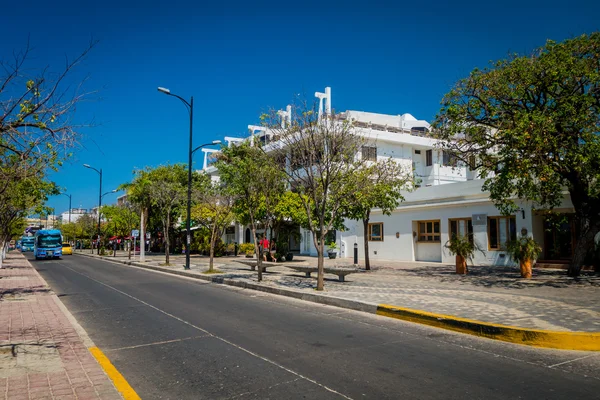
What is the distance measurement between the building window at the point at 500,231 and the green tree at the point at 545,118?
18.4ft

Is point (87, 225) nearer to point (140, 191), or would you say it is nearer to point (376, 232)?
point (140, 191)

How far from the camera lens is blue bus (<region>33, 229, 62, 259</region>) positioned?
1670 inches

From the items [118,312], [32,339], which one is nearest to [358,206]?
[118,312]

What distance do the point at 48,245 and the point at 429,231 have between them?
3622 cm

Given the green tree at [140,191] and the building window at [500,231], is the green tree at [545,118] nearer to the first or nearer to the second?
the building window at [500,231]

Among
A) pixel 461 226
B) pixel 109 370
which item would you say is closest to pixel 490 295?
pixel 109 370

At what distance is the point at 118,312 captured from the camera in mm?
10562

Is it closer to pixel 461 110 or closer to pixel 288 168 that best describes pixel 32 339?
pixel 288 168

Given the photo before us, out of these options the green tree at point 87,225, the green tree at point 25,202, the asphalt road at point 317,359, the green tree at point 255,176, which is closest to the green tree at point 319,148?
the green tree at point 255,176

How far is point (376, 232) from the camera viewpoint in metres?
30.3

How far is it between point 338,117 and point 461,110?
5004 millimetres

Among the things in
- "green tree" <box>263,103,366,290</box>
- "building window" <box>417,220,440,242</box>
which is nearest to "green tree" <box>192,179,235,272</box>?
"green tree" <box>263,103,366,290</box>

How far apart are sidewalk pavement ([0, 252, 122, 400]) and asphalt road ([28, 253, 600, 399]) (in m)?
0.39

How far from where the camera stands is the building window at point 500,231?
72.0 feet
